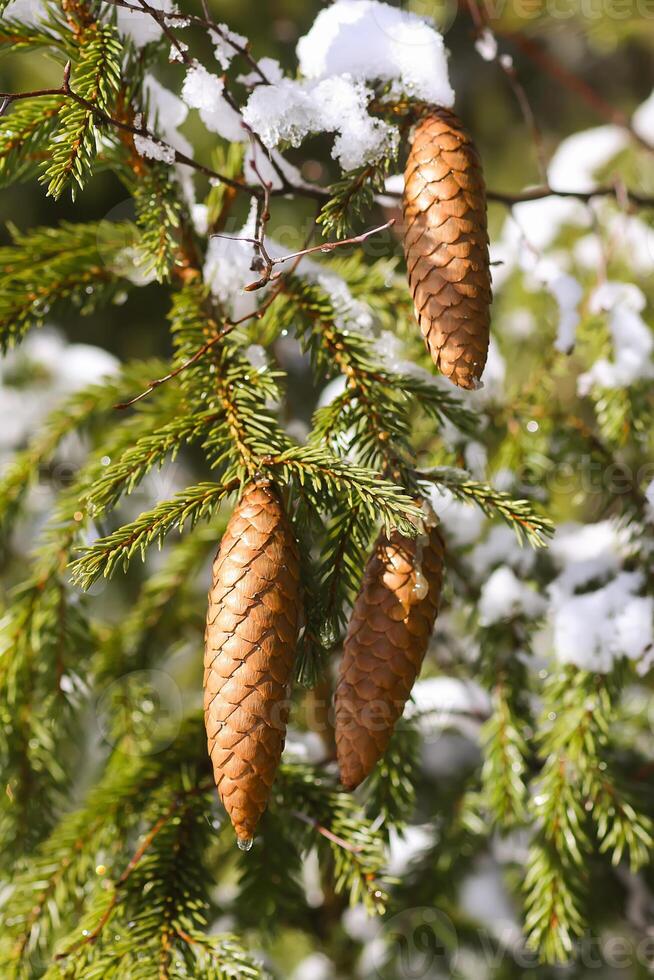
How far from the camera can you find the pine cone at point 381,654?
0.71 metres

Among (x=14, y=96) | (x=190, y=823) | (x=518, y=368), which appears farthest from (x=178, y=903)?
(x=518, y=368)

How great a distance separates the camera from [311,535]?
0.80 m

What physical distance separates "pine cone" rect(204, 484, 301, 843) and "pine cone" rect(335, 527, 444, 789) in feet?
0.20

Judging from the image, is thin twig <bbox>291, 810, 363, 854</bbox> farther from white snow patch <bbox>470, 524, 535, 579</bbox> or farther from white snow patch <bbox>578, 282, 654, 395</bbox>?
white snow patch <bbox>578, 282, 654, 395</bbox>

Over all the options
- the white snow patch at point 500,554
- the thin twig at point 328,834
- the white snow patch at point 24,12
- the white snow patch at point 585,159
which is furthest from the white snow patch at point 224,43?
the white snow patch at point 585,159

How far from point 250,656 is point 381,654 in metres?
0.12

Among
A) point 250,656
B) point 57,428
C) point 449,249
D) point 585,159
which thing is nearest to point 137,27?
point 449,249

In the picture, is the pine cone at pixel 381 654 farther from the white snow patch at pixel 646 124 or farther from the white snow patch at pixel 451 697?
the white snow patch at pixel 646 124

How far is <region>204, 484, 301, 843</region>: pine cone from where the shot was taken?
654mm

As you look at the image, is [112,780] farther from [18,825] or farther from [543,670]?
[543,670]

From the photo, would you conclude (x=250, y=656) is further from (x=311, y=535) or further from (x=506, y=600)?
(x=506, y=600)

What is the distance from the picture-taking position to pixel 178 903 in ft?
2.81

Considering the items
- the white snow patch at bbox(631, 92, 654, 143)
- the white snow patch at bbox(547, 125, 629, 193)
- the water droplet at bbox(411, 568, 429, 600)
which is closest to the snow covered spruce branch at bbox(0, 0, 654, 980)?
the water droplet at bbox(411, 568, 429, 600)

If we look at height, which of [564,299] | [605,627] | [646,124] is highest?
[646,124]
